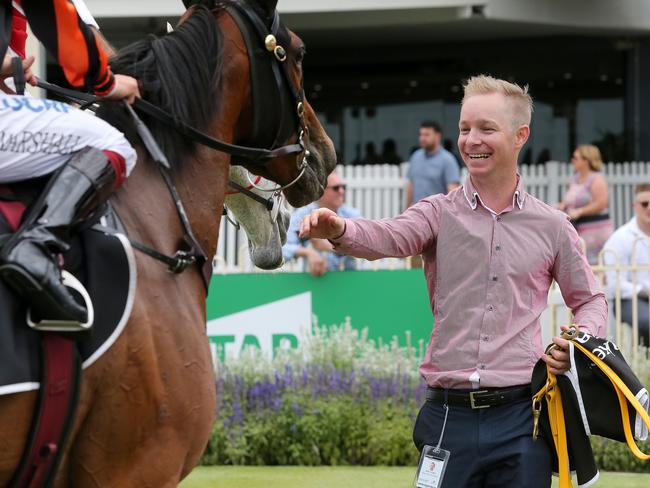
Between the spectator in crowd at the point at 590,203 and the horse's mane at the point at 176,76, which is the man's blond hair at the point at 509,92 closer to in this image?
the horse's mane at the point at 176,76

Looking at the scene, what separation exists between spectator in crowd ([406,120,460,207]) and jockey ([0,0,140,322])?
8809mm

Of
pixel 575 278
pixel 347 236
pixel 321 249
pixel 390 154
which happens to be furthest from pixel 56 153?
pixel 390 154

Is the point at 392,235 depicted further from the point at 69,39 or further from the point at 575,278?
the point at 69,39

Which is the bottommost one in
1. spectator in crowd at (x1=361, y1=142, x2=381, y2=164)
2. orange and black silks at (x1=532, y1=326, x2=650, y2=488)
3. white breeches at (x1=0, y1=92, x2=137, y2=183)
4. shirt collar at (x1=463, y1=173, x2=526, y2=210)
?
orange and black silks at (x1=532, y1=326, x2=650, y2=488)

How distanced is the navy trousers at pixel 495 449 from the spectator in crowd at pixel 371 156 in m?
14.3

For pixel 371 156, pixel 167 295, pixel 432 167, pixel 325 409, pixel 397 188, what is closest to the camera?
pixel 167 295

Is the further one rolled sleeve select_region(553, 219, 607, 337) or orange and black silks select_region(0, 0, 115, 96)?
rolled sleeve select_region(553, 219, 607, 337)

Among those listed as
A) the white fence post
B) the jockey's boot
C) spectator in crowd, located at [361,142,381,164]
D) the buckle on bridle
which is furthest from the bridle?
spectator in crowd, located at [361,142,381,164]

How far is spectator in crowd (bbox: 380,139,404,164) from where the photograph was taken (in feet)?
58.2

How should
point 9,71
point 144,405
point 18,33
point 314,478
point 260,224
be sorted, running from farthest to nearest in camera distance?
point 314,478 < point 260,224 < point 18,33 < point 9,71 < point 144,405

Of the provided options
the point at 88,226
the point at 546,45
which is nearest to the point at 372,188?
the point at 546,45

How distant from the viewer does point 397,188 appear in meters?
13.4

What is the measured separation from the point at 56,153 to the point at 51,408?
684mm

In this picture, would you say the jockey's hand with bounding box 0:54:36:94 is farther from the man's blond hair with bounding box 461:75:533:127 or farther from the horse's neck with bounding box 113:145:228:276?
the man's blond hair with bounding box 461:75:533:127
